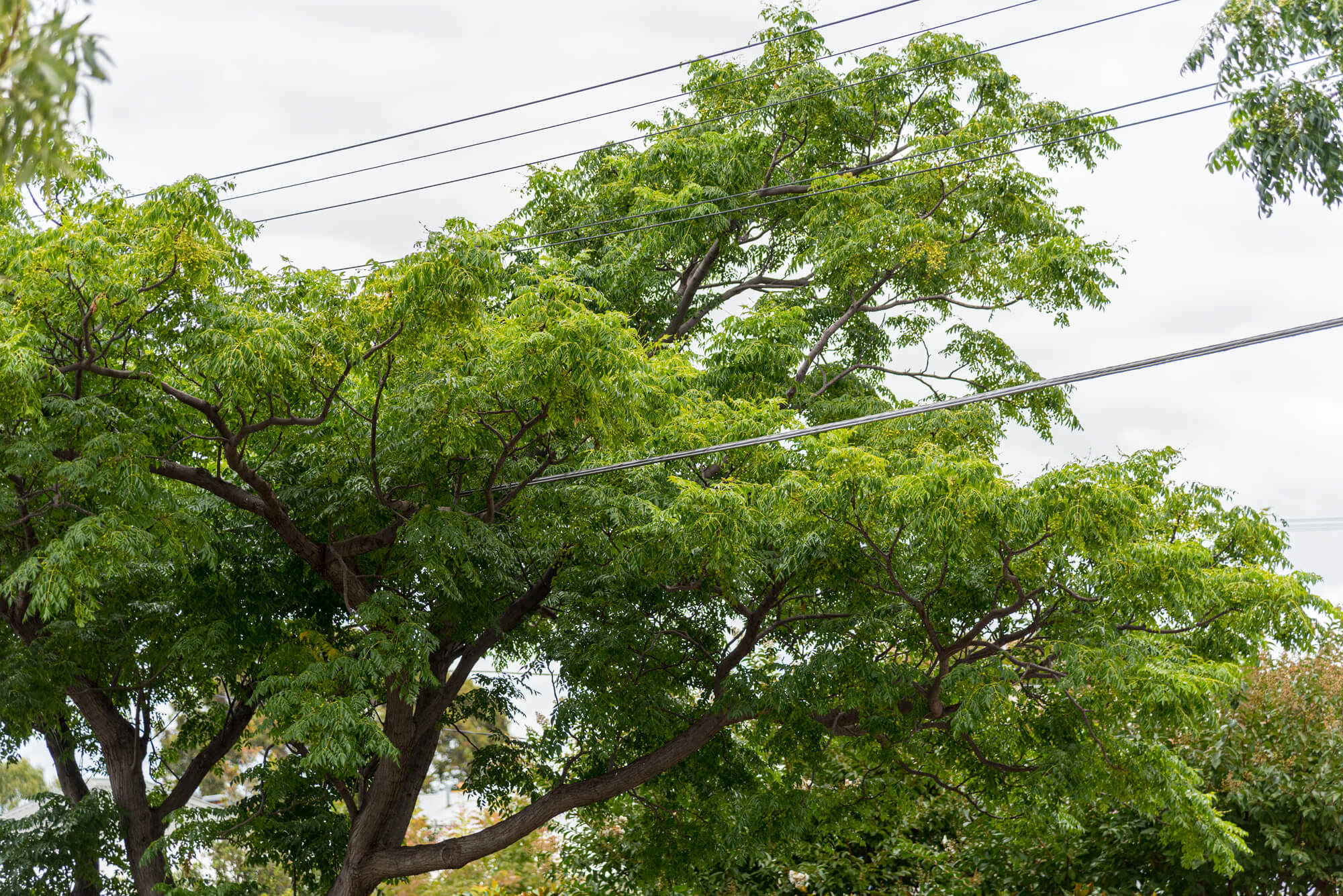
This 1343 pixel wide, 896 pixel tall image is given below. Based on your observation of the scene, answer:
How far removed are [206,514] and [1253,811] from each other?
10.5 m

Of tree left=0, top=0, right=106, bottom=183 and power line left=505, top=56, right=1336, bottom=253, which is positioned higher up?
power line left=505, top=56, right=1336, bottom=253

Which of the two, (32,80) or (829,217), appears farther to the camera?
(829,217)

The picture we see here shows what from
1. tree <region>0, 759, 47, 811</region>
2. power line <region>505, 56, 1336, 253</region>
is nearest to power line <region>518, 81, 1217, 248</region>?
power line <region>505, 56, 1336, 253</region>

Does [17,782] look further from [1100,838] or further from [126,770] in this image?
[1100,838]

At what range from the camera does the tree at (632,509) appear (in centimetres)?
854

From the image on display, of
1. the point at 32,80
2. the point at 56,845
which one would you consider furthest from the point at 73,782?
the point at 32,80

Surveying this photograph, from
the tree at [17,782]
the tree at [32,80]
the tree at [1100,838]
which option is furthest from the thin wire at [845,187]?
the tree at [17,782]

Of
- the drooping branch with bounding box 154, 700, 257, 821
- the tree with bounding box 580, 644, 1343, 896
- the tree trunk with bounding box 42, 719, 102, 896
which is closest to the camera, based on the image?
the tree with bounding box 580, 644, 1343, 896

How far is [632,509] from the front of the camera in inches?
398

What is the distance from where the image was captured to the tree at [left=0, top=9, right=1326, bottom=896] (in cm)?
854

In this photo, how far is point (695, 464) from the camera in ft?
35.8

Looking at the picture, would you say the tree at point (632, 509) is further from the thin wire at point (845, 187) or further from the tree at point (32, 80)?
the tree at point (32, 80)

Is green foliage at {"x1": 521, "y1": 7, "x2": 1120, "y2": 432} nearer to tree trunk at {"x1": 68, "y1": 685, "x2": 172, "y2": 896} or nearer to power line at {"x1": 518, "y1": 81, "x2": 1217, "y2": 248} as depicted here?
power line at {"x1": 518, "y1": 81, "x2": 1217, "y2": 248}

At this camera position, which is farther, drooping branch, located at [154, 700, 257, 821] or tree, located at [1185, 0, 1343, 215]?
drooping branch, located at [154, 700, 257, 821]
